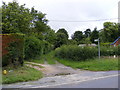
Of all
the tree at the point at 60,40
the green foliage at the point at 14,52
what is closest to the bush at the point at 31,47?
the green foliage at the point at 14,52

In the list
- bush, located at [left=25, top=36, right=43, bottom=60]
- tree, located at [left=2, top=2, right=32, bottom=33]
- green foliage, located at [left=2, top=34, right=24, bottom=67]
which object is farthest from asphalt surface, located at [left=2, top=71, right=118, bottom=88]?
tree, located at [left=2, top=2, right=32, bottom=33]

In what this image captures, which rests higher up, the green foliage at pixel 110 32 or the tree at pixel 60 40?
the green foliage at pixel 110 32

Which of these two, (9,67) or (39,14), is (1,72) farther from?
(39,14)

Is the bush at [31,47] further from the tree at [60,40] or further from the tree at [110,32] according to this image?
the tree at [110,32]

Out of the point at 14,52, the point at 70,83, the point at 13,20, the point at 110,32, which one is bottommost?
the point at 70,83

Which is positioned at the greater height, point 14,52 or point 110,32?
point 110,32

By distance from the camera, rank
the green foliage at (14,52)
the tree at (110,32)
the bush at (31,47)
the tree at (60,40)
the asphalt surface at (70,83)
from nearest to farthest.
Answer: the asphalt surface at (70,83) < the green foliage at (14,52) < the bush at (31,47) < the tree at (60,40) < the tree at (110,32)

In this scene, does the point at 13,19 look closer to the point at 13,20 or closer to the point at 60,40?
the point at 13,20

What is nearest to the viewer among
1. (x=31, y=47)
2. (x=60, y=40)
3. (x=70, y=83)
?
(x=70, y=83)

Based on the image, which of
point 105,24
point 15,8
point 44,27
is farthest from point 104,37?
point 15,8

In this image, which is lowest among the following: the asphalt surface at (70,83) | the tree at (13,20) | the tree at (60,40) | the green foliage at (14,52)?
the asphalt surface at (70,83)

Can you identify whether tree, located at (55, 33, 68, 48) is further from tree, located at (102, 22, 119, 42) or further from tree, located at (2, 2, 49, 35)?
tree, located at (2, 2, 49, 35)

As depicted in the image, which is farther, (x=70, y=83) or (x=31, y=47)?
(x=31, y=47)

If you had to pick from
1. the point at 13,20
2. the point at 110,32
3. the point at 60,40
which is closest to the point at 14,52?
the point at 13,20
